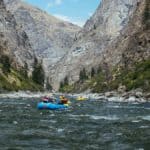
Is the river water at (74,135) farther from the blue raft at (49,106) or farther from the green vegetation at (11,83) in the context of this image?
the green vegetation at (11,83)

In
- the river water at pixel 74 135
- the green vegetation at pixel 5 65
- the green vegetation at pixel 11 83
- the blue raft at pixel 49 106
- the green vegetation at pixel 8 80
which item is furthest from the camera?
the green vegetation at pixel 5 65

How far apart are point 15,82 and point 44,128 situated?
140580mm

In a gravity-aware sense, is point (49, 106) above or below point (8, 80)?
below

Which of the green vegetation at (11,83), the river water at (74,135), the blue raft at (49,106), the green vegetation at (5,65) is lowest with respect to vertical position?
the river water at (74,135)

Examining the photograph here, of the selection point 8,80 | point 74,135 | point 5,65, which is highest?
point 5,65

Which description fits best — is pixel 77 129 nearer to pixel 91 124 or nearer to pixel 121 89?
pixel 91 124

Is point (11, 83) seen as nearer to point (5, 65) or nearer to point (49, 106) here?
point (5, 65)

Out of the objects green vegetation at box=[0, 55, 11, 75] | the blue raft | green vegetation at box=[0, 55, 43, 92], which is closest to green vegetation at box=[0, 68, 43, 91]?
green vegetation at box=[0, 55, 43, 92]

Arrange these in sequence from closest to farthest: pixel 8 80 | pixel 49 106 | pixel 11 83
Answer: pixel 49 106
pixel 8 80
pixel 11 83

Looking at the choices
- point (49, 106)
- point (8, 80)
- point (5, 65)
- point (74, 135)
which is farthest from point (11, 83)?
point (74, 135)

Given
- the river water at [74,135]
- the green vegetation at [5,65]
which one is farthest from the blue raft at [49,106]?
the green vegetation at [5,65]

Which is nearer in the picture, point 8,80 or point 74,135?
point 74,135

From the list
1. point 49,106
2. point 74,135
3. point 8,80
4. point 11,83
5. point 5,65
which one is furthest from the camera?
point 5,65

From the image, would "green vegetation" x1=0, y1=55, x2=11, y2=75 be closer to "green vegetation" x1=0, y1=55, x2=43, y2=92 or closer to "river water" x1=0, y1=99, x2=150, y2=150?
"green vegetation" x1=0, y1=55, x2=43, y2=92
